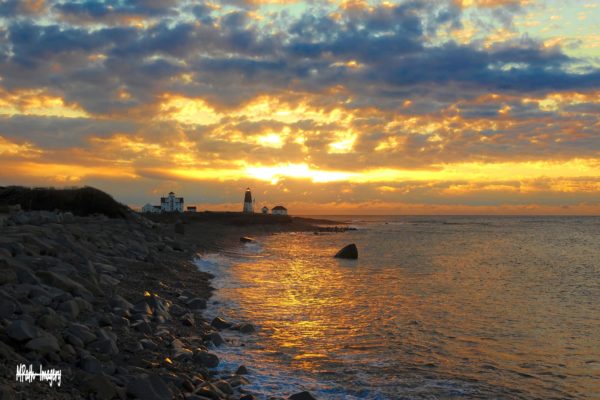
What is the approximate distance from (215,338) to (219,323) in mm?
1527

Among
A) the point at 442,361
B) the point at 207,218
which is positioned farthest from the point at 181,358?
the point at 207,218

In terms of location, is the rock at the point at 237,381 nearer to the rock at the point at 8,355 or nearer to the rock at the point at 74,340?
the rock at the point at 74,340

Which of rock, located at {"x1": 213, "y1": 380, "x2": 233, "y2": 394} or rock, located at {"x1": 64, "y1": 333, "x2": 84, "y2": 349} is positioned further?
rock, located at {"x1": 213, "y1": 380, "x2": 233, "y2": 394}

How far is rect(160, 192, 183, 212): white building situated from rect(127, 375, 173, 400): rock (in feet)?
294

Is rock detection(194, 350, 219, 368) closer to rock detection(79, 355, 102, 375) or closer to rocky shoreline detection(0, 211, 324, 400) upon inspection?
rocky shoreline detection(0, 211, 324, 400)

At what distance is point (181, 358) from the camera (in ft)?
26.5

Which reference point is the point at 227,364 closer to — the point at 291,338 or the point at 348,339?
the point at 291,338

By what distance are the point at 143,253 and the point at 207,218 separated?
5819 centimetres

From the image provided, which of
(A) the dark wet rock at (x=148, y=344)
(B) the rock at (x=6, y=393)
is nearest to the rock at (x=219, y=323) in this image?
(A) the dark wet rock at (x=148, y=344)

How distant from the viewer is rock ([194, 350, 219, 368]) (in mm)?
8309

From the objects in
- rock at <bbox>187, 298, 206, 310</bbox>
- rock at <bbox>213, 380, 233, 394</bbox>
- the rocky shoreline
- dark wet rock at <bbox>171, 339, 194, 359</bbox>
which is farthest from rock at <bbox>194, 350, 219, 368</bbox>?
rock at <bbox>187, 298, 206, 310</bbox>

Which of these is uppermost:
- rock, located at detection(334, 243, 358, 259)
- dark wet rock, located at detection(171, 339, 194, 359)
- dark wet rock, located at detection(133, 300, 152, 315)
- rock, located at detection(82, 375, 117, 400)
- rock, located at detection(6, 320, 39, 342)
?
rock, located at detection(6, 320, 39, 342)

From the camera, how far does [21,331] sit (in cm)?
605

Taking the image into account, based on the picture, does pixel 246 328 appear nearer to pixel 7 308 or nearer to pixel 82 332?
pixel 82 332
